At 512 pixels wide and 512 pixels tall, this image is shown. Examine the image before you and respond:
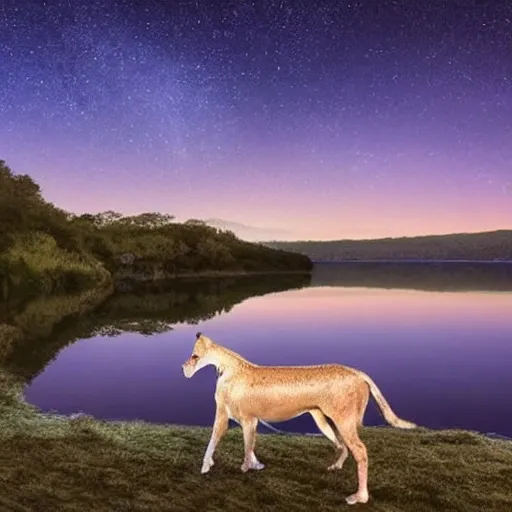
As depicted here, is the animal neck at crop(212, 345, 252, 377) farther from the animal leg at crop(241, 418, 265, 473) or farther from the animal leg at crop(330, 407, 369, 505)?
the animal leg at crop(330, 407, 369, 505)

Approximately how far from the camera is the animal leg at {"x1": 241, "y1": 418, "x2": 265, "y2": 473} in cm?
827

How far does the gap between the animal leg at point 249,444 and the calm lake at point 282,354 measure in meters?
6.11

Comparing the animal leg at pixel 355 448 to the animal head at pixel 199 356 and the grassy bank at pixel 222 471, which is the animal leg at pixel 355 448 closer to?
the grassy bank at pixel 222 471

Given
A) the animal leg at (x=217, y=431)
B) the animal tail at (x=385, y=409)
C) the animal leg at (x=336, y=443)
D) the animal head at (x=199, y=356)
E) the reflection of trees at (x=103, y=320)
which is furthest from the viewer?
the reflection of trees at (x=103, y=320)

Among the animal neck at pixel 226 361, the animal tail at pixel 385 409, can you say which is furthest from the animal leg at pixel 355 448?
the animal neck at pixel 226 361

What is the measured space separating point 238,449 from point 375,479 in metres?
2.56

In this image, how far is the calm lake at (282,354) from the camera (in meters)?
17.5

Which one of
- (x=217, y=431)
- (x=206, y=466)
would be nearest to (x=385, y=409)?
(x=217, y=431)

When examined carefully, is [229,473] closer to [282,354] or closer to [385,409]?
[385,409]

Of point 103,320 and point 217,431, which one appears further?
point 103,320

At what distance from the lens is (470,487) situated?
8.20 meters

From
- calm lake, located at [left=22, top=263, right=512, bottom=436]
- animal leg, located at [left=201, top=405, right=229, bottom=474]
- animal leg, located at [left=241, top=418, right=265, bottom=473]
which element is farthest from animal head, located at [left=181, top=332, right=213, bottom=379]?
calm lake, located at [left=22, top=263, right=512, bottom=436]

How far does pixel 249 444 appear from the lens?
8406 mm

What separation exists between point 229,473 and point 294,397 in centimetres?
176
